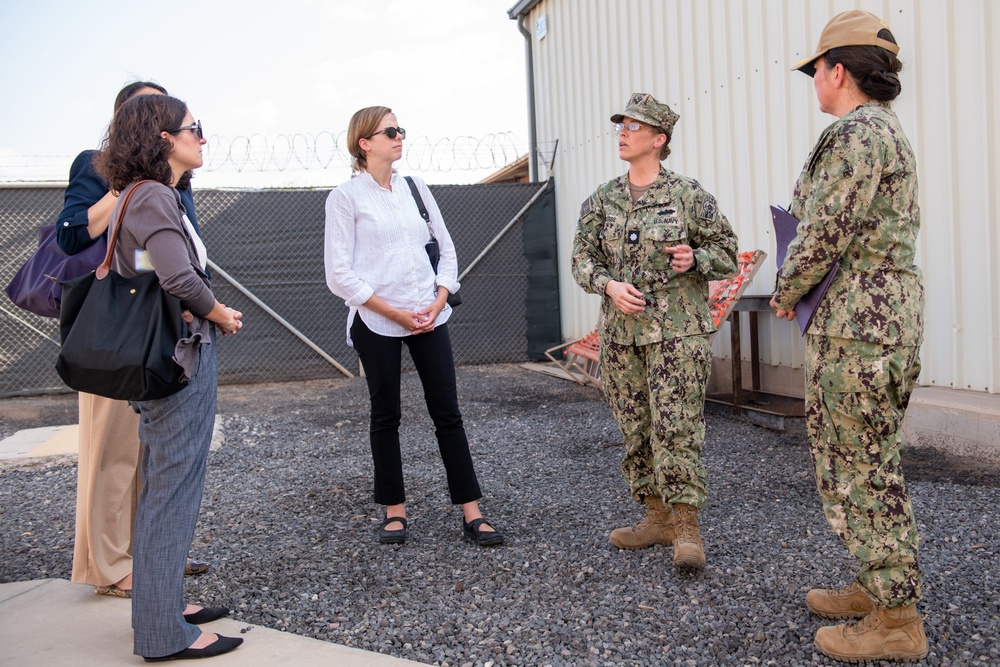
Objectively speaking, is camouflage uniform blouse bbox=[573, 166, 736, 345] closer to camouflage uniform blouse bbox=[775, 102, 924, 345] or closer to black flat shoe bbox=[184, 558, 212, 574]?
camouflage uniform blouse bbox=[775, 102, 924, 345]

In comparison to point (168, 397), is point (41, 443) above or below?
below

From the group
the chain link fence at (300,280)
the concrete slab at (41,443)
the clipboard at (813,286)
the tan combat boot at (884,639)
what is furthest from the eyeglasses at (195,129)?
the chain link fence at (300,280)

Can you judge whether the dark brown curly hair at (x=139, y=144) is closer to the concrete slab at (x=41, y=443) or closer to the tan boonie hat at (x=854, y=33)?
the tan boonie hat at (x=854, y=33)

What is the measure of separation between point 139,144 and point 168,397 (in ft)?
2.53

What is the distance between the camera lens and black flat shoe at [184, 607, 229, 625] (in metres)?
2.93

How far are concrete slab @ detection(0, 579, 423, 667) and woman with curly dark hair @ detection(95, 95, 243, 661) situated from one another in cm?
16

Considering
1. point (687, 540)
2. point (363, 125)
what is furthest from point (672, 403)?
point (363, 125)

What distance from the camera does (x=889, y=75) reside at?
7.96 ft

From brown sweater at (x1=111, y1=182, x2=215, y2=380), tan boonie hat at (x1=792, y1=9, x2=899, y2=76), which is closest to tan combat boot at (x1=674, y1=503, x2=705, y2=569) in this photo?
tan boonie hat at (x1=792, y1=9, x2=899, y2=76)

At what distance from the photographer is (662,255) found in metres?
3.32

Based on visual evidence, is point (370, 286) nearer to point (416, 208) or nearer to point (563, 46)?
point (416, 208)

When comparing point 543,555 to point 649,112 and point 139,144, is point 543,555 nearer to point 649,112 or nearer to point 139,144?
point 649,112

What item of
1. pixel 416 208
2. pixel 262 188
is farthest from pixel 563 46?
pixel 416 208

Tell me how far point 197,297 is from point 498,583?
1.57 m
